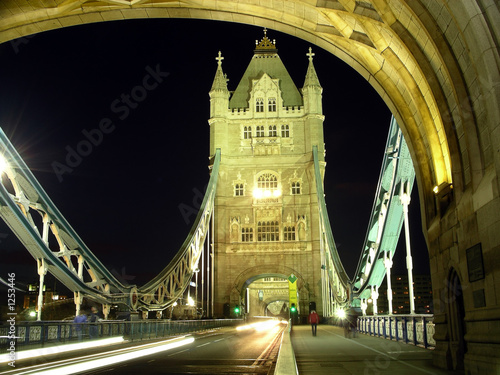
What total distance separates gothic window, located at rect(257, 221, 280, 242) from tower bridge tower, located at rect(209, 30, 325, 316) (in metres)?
0.10

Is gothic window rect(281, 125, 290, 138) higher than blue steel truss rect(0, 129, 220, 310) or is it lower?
higher

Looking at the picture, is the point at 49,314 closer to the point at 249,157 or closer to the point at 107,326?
the point at 249,157

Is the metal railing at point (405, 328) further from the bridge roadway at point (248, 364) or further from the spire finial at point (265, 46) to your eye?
the spire finial at point (265, 46)

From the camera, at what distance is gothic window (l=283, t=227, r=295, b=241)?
2121 inches

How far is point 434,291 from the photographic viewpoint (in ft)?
32.4

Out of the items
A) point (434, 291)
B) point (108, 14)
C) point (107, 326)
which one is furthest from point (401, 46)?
point (107, 326)

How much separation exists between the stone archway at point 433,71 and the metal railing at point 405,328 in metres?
4.73

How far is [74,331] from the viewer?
1562cm

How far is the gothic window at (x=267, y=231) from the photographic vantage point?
5381 cm

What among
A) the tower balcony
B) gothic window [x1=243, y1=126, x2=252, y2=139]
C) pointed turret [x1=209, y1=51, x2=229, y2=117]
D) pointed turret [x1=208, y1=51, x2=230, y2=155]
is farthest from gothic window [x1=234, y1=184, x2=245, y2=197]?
pointed turret [x1=209, y1=51, x2=229, y2=117]

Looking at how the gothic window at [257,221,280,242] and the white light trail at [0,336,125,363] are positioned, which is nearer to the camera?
the white light trail at [0,336,125,363]

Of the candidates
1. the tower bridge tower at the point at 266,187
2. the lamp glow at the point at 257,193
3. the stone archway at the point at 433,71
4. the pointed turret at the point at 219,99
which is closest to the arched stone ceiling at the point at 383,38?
the stone archway at the point at 433,71

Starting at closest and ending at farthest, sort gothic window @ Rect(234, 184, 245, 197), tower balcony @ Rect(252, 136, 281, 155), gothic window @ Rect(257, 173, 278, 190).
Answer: gothic window @ Rect(234, 184, 245, 197)
gothic window @ Rect(257, 173, 278, 190)
tower balcony @ Rect(252, 136, 281, 155)

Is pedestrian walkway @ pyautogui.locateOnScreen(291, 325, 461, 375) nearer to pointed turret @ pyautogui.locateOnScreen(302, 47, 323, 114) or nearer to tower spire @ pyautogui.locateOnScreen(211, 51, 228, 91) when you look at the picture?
pointed turret @ pyautogui.locateOnScreen(302, 47, 323, 114)
